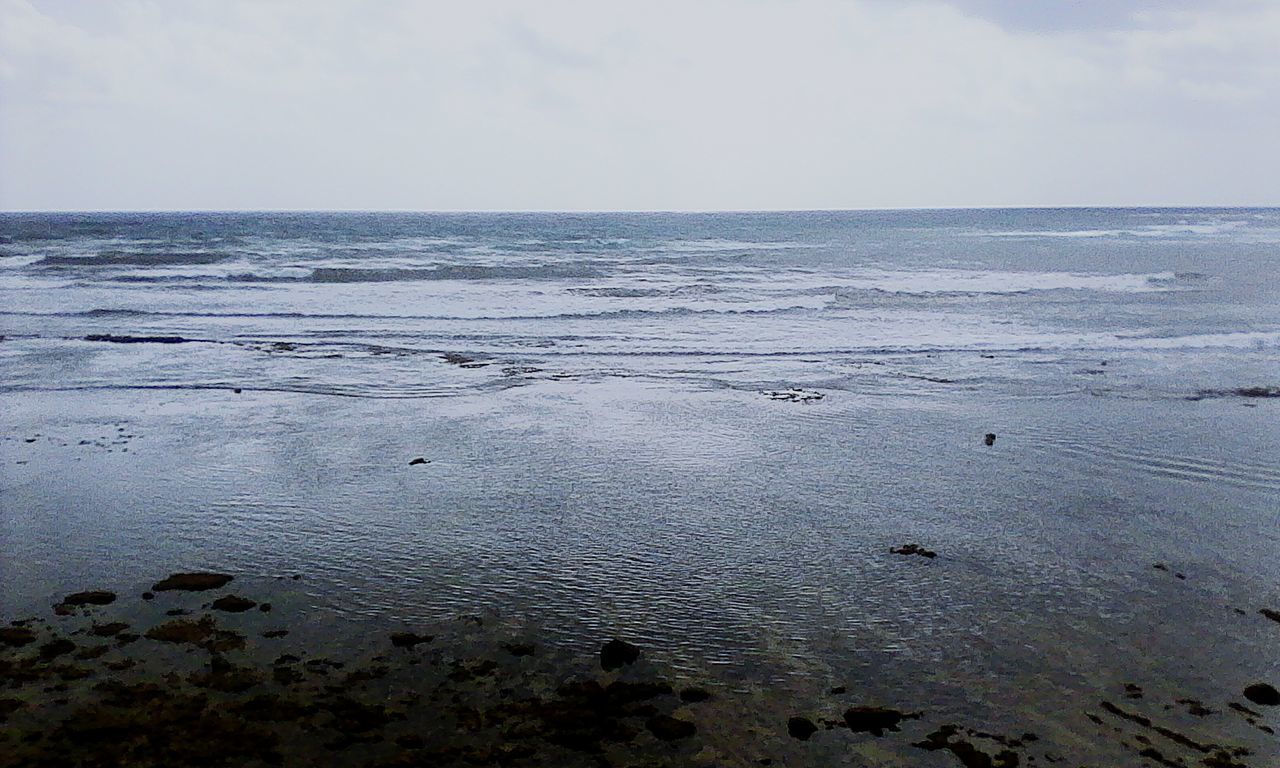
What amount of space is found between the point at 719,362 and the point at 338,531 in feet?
30.2

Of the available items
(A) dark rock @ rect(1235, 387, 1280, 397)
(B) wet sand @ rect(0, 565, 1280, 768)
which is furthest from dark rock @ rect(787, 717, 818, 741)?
(A) dark rock @ rect(1235, 387, 1280, 397)

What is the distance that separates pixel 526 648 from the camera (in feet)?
17.9

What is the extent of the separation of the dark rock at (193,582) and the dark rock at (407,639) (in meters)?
1.52

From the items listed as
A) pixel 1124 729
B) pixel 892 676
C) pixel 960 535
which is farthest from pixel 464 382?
pixel 1124 729

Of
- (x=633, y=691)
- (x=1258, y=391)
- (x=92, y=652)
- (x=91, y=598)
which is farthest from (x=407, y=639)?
(x=1258, y=391)

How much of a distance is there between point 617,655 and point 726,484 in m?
3.65

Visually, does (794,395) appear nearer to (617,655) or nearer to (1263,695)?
(617,655)

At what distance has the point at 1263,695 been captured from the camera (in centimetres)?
495

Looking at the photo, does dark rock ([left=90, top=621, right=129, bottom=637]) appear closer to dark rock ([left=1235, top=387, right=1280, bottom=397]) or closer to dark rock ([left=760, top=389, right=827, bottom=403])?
dark rock ([left=760, top=389, right=827, bottom=403])

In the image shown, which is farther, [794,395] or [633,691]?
[794,395]

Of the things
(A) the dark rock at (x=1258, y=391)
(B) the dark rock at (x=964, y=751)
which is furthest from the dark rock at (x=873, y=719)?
(A) the dark rock at (x=1258, y=391)

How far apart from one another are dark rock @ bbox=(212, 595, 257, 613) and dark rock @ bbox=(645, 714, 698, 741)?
2.79m

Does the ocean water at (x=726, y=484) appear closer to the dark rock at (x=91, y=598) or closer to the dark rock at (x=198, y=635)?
the dark rock at (x=91, y=598)

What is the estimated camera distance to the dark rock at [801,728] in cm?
462
